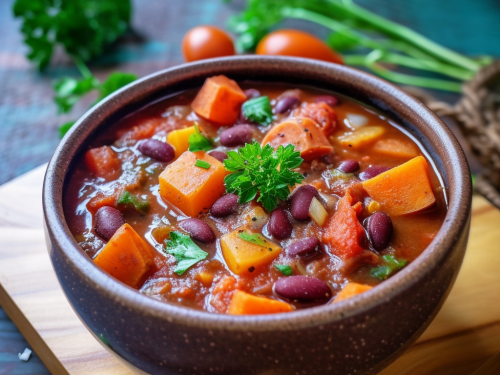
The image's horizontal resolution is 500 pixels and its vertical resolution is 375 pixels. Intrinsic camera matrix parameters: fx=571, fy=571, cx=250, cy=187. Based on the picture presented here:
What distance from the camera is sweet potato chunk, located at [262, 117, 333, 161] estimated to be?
2354mm

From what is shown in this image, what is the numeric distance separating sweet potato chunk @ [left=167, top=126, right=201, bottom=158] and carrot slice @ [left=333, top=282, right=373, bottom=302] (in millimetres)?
1005

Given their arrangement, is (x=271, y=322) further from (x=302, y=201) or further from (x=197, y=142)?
(x=197, y=142)

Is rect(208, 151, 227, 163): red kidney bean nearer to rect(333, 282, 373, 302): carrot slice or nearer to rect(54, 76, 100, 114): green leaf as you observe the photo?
rect(333, 282, 373, 302): carrot slice

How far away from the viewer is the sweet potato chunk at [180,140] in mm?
2451

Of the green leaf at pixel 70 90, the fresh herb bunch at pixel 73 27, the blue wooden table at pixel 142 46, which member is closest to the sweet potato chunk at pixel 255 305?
the green leaf at pixel 70 90

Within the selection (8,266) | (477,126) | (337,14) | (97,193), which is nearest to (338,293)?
(97,193)

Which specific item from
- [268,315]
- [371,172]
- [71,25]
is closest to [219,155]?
[371,172]

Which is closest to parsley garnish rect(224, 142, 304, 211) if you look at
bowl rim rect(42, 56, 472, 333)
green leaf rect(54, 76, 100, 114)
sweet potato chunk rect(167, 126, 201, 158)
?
sweet potato chunk rect(167, 126, 201, 158)

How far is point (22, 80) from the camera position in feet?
15.4

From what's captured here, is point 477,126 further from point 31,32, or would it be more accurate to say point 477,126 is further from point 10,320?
point 31,32

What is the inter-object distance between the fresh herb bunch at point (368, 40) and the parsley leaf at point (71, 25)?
1.07 metres

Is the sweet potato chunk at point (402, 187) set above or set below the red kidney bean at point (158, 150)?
above

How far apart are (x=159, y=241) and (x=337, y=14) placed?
3861 mm

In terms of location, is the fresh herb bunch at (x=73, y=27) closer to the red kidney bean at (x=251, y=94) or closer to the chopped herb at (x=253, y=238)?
the red kidney bean at (x=251, y=94)
